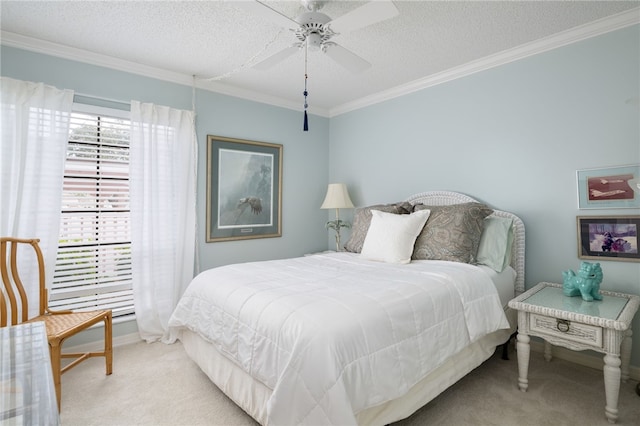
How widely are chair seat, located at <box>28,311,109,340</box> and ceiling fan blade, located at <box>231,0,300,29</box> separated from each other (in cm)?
217

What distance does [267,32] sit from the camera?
8.14 feet

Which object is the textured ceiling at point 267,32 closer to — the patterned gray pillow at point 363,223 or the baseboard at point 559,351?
the patterned gray pillow at point 363,223

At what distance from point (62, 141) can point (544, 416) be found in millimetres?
3926

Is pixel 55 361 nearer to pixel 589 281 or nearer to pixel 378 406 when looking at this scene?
pixel 378 406

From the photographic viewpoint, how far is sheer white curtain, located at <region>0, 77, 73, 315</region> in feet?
8.05

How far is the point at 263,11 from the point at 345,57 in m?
0.68

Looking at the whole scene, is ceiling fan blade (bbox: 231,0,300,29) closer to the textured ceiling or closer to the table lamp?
the textured ceiling

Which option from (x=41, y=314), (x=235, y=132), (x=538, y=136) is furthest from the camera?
(x=235, y=132)

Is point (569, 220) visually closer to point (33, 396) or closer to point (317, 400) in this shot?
point (317, 400)

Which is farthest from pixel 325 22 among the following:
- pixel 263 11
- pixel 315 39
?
pixel 263 11

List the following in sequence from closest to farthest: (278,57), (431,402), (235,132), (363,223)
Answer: (431,402) < (278,57) < (363,223) < (235,132)

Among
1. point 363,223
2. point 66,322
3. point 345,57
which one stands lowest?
point 66,322

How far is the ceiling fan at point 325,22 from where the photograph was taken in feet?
5.57

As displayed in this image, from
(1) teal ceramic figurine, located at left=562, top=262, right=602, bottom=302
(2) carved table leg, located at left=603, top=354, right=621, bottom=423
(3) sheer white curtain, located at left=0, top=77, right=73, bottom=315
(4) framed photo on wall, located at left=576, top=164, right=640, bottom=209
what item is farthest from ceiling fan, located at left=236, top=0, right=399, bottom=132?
(2) carved table leg, located at left=603, top=354, right=621, bottom=423
